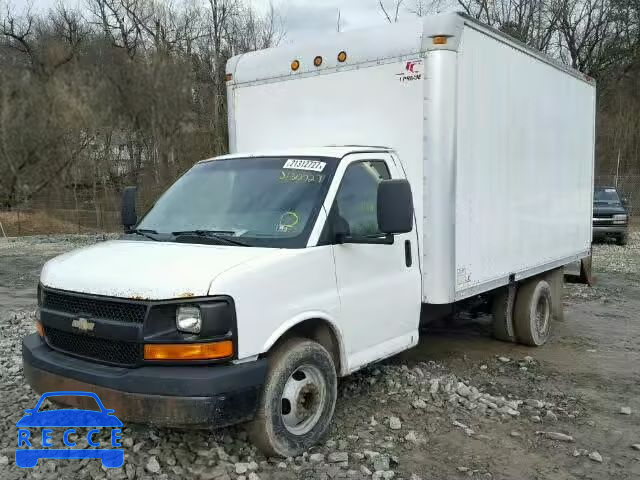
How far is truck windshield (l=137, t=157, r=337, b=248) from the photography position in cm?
420

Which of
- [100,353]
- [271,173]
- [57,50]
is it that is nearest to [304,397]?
[100,353]

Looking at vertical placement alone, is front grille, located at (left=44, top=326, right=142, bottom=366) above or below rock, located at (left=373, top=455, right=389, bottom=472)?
above

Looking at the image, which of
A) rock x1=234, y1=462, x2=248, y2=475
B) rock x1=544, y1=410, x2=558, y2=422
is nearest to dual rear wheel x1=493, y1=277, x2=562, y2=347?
rock x1=544, y1=410, x2=558, y2=422

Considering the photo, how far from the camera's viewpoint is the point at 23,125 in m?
27.9

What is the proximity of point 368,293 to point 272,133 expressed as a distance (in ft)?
7.31

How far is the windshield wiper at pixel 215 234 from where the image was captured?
408 centimetres

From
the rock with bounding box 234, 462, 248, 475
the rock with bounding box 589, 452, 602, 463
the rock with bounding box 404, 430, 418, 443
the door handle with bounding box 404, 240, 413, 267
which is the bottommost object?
the rock with bounding box 589, 452, 602, 463

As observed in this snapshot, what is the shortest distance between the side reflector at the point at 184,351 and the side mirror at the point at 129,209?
6.18ft

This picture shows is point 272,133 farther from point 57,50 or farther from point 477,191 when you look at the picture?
point 57,50

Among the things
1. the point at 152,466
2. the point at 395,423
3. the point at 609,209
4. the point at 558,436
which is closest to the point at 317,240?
the point at 395,423

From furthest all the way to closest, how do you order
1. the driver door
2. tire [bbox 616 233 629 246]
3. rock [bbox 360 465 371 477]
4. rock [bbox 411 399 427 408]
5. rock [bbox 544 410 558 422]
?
tire [bbox 616 233 629 246], rock [bbox 411 399 427 408], rock [bbox 544 410 558 422], the driver door, rock [bbox 360 465 371 477]

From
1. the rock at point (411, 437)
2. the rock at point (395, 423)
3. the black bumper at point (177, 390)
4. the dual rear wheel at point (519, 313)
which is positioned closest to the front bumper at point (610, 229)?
the dual rear wheel at point (519, 313)

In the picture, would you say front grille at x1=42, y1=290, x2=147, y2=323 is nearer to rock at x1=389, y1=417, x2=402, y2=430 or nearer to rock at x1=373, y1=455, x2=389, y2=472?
rock at x1=373, y1=455, x2=389, y2=472

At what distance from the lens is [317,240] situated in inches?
163
